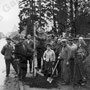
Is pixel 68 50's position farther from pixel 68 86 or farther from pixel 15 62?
pixel 15 62

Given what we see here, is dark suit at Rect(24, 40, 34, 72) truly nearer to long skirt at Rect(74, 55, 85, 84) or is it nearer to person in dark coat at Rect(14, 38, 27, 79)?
person in dark coat at Rect(14, 38, 27, 79)

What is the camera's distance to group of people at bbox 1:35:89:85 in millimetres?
9945

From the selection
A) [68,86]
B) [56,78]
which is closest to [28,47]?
[56,78]

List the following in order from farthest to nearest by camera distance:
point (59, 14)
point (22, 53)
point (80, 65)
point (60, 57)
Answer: point (59, 14)
point (22, 53)
point (60, 57)
point (80, 65)

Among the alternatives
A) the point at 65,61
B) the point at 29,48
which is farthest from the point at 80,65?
the point at 29,48

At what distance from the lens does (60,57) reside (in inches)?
427

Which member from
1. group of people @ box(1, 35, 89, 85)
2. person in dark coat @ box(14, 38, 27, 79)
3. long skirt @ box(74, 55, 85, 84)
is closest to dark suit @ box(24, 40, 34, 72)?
group of people @ box(1, 35, 89, 85)

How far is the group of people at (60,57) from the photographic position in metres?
9.95

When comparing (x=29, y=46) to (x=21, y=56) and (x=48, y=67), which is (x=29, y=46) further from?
(x=48, y=67)

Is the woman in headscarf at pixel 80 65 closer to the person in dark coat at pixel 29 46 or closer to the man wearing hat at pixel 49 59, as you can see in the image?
the man wearing hat at pixel 49 59

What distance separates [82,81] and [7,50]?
4.36 meters

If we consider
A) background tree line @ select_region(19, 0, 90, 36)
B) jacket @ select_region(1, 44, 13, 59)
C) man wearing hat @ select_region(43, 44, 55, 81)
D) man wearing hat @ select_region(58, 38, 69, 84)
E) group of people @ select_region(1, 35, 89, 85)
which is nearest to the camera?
group of people @ select_region(1, 35, 89, 85)

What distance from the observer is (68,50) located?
33.1ft

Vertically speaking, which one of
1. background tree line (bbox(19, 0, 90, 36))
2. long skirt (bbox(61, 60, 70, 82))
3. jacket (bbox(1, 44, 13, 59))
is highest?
background tree line (bbox(19, 0, 90, 36))
